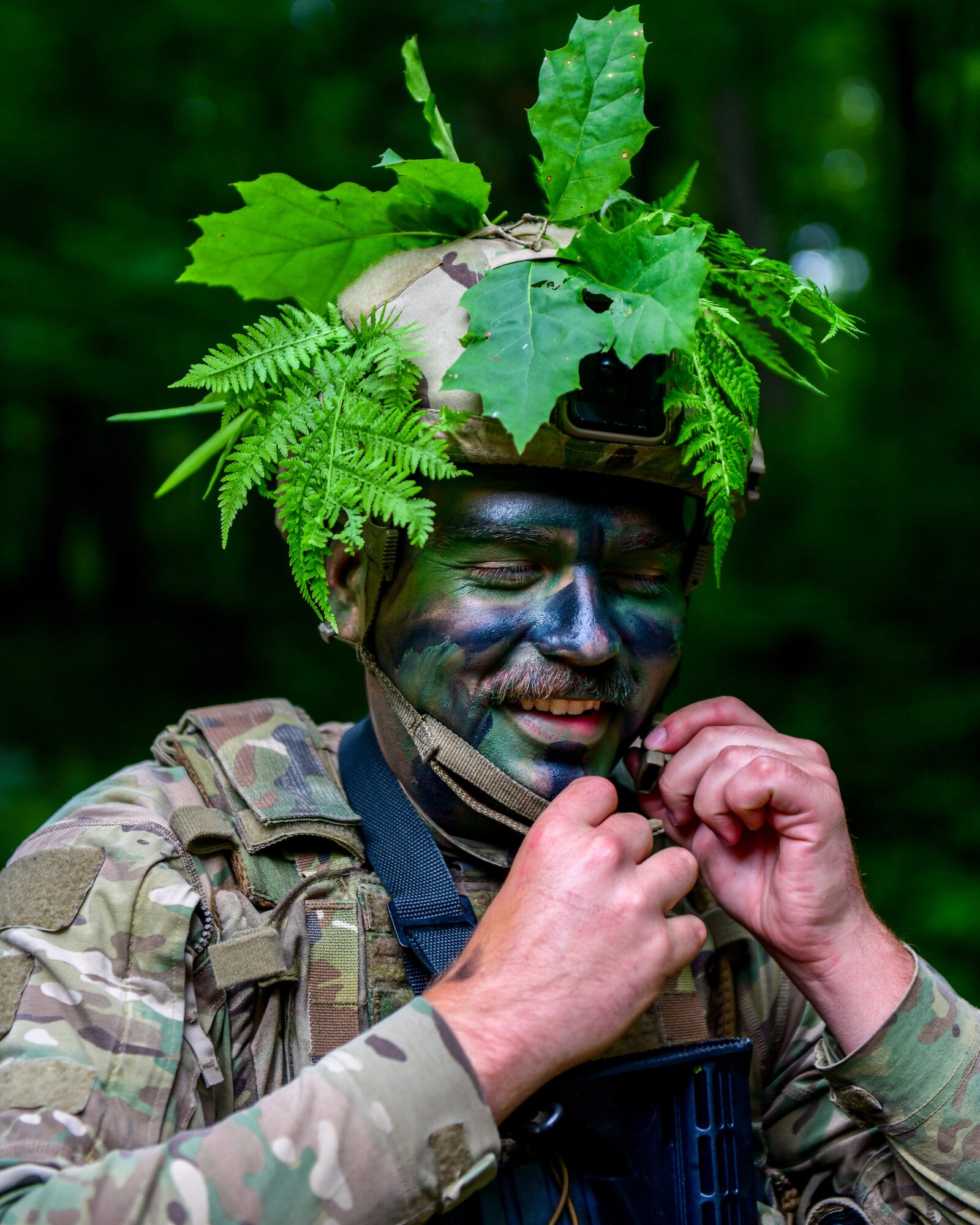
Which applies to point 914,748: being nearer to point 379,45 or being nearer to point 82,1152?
point 379,45

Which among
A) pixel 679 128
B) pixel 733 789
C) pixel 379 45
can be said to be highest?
pixel 679 128

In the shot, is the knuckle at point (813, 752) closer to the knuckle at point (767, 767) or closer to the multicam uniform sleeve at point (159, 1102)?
the knuckle at point (767, 767)

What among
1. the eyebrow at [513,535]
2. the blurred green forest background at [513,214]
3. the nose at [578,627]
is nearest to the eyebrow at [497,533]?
the eyebrow at [513,535]

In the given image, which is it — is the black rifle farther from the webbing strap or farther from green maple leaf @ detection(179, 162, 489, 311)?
green maple leaf @ detection(179, 162, 489, 311)

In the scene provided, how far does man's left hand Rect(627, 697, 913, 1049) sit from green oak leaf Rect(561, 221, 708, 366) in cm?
88

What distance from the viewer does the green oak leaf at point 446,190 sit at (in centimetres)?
245

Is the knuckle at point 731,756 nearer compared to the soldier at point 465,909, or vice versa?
the soldier at point 465,909

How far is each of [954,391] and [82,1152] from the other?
27.0ft

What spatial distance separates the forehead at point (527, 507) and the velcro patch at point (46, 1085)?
1.20 m

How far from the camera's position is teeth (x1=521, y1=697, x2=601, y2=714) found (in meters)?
2.46

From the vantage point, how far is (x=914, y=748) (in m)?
7.34

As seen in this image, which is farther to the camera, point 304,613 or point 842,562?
point 304,613

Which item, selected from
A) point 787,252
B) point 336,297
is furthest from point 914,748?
point 787,252

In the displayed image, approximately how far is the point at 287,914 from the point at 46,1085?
1.89ft
